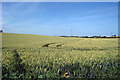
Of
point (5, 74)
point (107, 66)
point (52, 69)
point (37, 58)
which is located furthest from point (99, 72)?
point (5, 74)

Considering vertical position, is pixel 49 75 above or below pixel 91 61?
below

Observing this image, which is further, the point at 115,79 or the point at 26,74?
the point at 115,79

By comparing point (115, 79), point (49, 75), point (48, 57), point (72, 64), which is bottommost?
point (115, 79)

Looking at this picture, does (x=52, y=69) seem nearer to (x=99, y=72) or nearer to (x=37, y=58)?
(x=37, y=58)

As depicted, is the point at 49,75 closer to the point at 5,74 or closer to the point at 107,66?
the point at 5,74

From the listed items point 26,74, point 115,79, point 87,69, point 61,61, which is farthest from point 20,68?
point 115,79

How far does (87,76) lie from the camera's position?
1406 millimetres

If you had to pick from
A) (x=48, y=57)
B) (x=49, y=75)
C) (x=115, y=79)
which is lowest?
(x=115, y=79)

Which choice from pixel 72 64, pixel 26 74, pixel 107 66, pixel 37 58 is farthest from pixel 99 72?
pixel 26 74

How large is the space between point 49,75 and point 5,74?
0.64m

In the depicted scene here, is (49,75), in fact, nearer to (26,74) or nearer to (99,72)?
(26,74)

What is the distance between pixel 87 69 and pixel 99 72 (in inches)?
8.1

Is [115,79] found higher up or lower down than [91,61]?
lower down

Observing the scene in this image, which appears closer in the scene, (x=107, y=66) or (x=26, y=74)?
(x=26, y=74)
